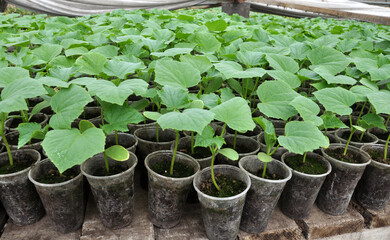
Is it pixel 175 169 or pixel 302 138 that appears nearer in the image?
pixel 302 138

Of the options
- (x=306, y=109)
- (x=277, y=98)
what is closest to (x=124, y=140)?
(x=277, y=98)

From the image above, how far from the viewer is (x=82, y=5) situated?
5.91 m

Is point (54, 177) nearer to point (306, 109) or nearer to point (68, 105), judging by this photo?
point (68, 105)

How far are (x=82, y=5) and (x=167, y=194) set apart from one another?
575cm

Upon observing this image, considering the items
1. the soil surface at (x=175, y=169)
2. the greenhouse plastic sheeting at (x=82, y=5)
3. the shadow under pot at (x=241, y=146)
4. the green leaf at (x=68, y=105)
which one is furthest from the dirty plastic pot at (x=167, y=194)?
the greenhouse plastic sheeting at (x=82, y=5)

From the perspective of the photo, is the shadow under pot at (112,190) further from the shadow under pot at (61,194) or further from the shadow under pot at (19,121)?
the shadow under pot at (19,121)

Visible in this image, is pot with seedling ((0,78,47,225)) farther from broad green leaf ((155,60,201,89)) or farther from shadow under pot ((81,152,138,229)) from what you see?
broad green leaf ((155,60,201,89))

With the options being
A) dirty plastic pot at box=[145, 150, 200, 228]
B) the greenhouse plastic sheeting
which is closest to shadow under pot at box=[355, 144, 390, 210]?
dirty plastic pot at box=[145, 150, 200, 228]

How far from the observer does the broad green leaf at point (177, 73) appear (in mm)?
1494

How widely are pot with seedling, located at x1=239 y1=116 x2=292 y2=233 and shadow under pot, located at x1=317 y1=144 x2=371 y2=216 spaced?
33 cm

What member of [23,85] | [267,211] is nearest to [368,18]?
[267,211]

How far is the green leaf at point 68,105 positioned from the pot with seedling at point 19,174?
0.09 m

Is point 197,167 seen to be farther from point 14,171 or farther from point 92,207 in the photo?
point 14,171

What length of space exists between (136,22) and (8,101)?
8.41 ft
